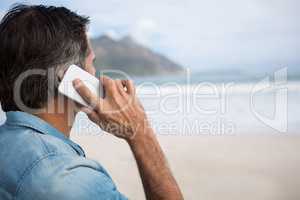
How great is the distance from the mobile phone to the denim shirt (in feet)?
0.33

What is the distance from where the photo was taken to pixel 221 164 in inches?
124

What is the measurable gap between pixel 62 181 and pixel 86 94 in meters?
0.19

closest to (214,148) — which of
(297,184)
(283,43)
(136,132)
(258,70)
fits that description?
(297,184)

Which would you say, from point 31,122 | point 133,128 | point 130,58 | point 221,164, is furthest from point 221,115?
point 130,58

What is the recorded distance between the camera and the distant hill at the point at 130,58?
1029cm

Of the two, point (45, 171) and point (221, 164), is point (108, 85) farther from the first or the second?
point (221, 164)

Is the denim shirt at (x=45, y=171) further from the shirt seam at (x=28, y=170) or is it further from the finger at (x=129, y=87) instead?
the finger at (x=129, y=87)

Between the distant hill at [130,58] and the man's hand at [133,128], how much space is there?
9271mm

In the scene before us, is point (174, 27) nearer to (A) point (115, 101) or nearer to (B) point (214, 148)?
(B) point (214, 148)

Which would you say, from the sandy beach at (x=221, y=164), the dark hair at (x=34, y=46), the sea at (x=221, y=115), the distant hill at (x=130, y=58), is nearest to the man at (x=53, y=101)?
the dark hair at (x=34, y=46)

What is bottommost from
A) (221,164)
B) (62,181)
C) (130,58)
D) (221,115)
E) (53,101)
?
(221,164)

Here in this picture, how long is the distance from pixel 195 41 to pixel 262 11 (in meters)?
1.72

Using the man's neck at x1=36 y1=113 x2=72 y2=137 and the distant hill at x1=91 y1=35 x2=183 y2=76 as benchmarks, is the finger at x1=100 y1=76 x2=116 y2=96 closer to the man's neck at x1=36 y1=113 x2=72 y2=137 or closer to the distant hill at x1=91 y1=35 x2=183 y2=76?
the man's neck at x1=36 y1=113 x2=72 y2=137

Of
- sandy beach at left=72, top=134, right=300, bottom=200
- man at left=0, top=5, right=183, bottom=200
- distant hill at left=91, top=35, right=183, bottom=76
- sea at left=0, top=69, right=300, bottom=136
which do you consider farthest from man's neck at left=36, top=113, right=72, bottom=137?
distant hill at left=91, top=35, right=183, bottom=76
